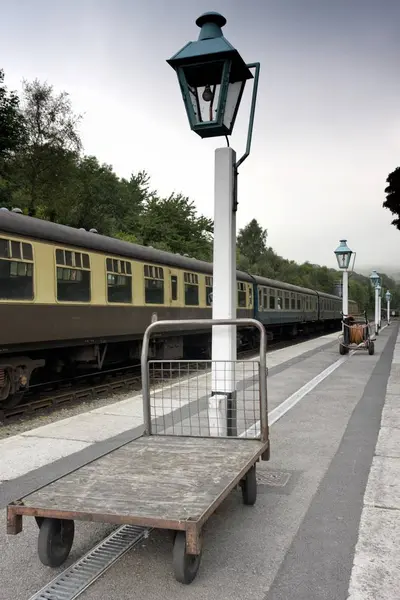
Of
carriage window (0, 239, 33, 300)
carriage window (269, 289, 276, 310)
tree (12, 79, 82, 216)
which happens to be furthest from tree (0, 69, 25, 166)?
carriage window (0, 239, 33, 300)

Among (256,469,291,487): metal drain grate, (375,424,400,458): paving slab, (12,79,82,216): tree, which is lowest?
(256,469,291,487): metal drain grate

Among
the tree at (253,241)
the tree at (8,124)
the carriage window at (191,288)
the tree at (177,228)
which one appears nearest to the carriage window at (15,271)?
the carriage window at (191,288)

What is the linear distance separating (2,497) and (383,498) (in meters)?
3.10

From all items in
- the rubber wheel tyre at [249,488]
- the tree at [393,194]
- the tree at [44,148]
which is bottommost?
the rubber wheel tyre at [249,488]

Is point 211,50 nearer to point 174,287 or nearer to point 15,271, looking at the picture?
point 15,271

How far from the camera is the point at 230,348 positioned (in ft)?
16.4

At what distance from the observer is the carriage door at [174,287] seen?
45.5 ft

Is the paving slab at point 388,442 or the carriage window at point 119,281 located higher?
the carriage window at point 119,281

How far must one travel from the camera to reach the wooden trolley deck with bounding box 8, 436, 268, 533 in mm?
2959

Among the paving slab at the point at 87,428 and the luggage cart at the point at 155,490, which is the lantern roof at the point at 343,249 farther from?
the luggage cart at the point at 155,490

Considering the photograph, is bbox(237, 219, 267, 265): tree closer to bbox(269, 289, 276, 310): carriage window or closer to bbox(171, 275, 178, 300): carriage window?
bbox(269, 289, 276, 310): carriage window

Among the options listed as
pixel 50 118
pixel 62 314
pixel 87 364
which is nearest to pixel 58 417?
pixel 62 314

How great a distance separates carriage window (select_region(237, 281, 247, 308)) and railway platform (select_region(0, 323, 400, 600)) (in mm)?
11787

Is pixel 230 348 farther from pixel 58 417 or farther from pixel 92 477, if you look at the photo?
pixel 58 417
